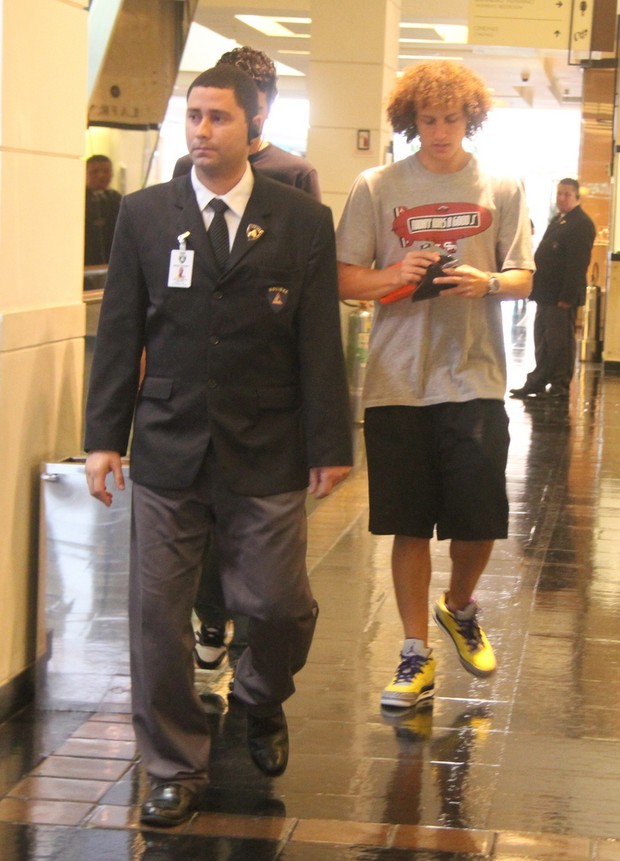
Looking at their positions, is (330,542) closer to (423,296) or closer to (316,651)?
(316,651)

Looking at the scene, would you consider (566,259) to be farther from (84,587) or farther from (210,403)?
(210,403)

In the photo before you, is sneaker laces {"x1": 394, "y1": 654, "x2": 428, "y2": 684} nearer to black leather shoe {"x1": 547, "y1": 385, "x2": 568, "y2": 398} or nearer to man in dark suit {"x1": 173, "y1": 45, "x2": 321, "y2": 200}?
man in dark suit {"x1": 173, "y1": 45, "x2": 321, "y2": 200}

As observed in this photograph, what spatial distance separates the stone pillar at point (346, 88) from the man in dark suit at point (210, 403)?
8203 millimetres

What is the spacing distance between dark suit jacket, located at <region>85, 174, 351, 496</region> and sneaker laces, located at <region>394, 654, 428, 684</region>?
0.96 m

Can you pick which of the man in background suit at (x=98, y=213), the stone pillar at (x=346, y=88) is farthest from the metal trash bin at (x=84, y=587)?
the stone pillar at (x=346, y=88)

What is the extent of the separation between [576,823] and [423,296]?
1402 millimetres

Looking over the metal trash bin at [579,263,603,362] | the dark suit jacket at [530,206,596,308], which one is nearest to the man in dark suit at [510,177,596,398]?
the dark suit jacket at [530,206,596,308]

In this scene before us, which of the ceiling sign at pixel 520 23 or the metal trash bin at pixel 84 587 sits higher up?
the ceiling sign at pixel 520 23

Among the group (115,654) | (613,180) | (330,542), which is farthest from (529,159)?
(115,654)

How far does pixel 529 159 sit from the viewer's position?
120ft

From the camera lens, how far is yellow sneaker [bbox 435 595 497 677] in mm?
4070

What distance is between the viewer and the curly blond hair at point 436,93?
12.1 ft

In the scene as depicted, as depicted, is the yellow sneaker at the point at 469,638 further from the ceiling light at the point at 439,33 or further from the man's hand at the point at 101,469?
the ceiling light at the point at 439,33

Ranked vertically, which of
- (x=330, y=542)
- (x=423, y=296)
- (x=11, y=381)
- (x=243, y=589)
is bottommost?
(x=330, y=542)
